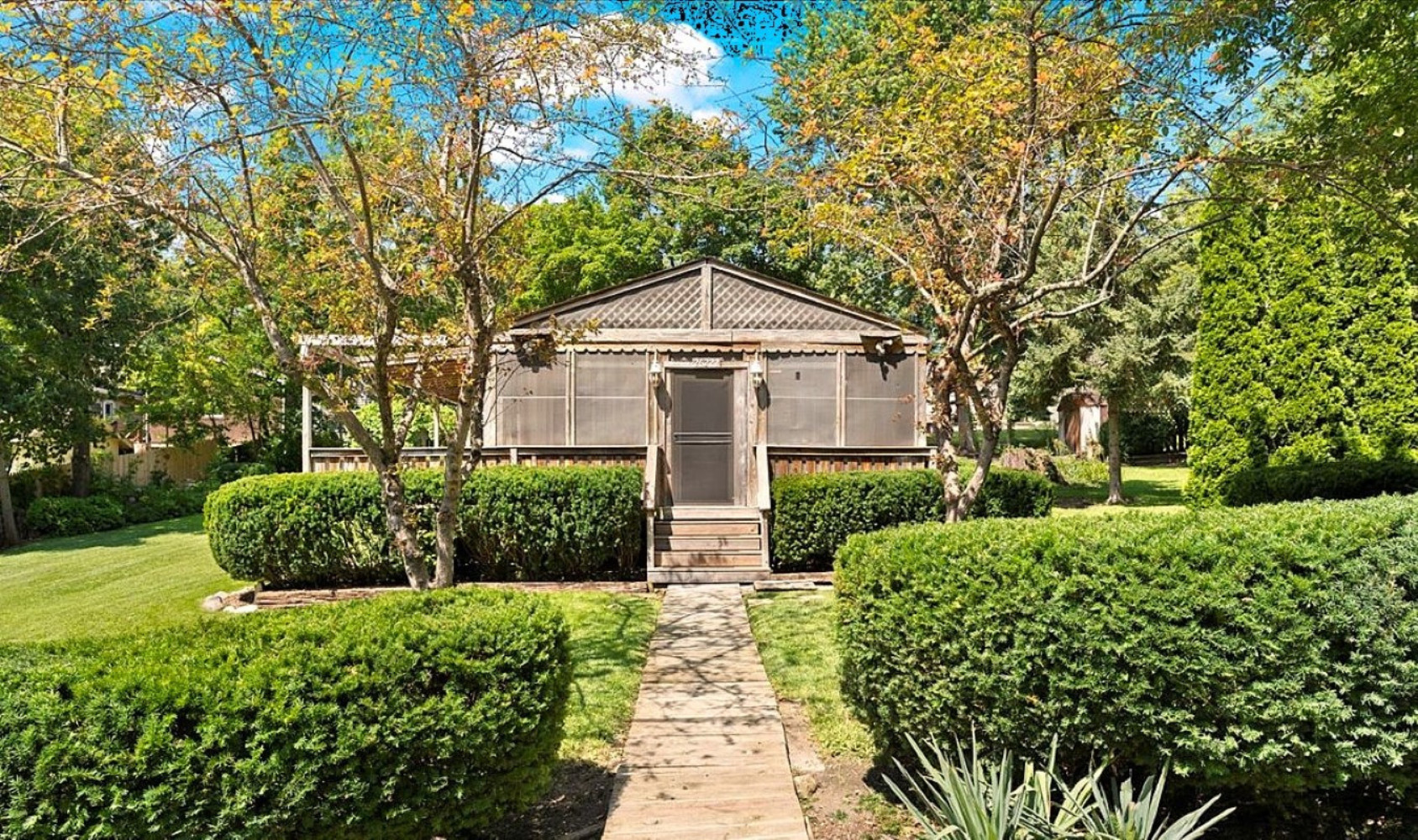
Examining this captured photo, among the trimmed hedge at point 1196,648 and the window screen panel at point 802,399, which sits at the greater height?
the window screen panel at point 802,399

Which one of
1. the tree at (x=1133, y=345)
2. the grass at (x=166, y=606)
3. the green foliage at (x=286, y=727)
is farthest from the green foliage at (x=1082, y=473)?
the green foliage at (x=286, y=727)

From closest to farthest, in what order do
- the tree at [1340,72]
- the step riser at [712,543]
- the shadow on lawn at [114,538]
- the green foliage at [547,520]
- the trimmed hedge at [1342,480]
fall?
1. the tree at [1340,72]
2. the trimmed hedge at [1342,480]
3. the green foliage at [547,520]
4. the step riser at [712,543]
5. the shadow on lawn at [114,538]

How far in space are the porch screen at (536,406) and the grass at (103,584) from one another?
400 centimetres

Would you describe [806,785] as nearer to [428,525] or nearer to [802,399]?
[428,525]

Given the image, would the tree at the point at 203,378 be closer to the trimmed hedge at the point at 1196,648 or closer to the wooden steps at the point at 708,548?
the wooden steps at the point at 708,548

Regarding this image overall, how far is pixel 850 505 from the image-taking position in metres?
8.92

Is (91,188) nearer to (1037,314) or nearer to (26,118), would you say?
(26,118)

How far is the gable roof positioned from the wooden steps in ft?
9.85

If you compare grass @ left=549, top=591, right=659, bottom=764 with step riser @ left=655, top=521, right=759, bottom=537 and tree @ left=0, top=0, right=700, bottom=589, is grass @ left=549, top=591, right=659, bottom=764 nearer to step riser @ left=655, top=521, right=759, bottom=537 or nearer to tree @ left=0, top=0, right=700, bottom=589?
tree @ left=0, top=0, right=700, bottom=589

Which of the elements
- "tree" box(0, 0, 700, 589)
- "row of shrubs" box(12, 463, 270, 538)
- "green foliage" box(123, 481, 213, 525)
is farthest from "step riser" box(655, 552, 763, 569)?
"green foliage" box(123, 481, 213, 525)

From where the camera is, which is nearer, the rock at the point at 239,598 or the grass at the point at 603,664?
the grass at the point at 603,664

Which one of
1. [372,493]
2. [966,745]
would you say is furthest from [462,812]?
[372,493]

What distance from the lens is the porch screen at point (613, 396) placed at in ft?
36.3

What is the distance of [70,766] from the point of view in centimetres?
232
